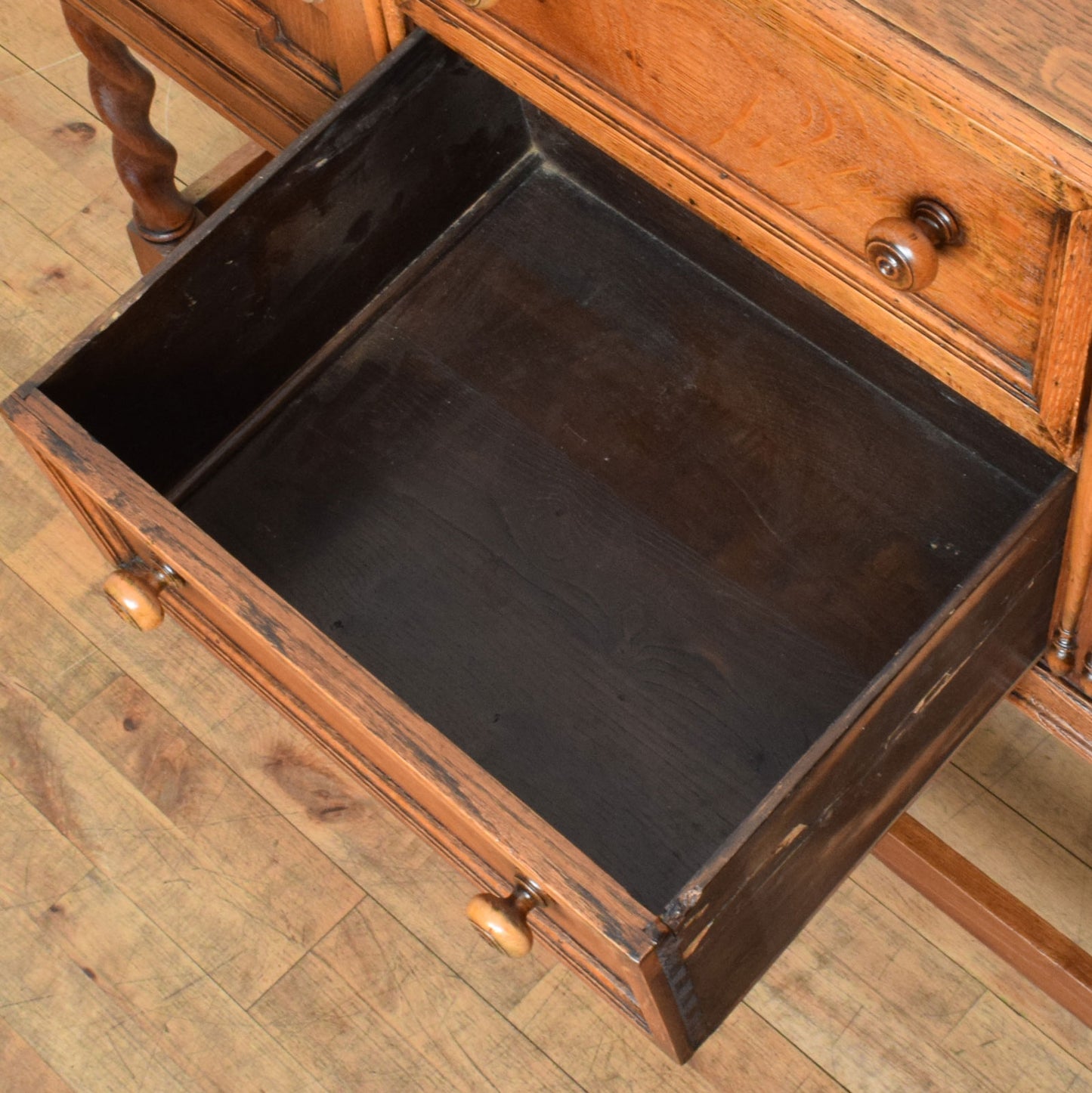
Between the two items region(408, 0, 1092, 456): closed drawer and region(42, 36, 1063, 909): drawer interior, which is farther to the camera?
region(42, 36, 1063, 909): drawer interior

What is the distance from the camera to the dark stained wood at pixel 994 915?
1.17 meters

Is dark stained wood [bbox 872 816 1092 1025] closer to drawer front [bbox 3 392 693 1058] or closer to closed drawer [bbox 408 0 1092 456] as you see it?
drawer front [bbox 3 392 693 1058]

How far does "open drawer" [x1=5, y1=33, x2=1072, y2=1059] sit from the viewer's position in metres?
0.88

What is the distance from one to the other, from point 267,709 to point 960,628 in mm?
842

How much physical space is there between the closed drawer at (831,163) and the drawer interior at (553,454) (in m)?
0.20

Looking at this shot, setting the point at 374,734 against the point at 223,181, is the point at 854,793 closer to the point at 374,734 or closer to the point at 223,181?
the point at 374,734

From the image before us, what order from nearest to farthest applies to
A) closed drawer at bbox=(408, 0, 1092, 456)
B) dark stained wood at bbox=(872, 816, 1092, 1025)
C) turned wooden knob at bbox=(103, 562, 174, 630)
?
closed drawer at bbox=(408, 0, 1092, 456) < turned wooden knob at bbox=(103, 562, 174, 630) < dark stained wood at bbox=(872, 816, 1092, 1025)

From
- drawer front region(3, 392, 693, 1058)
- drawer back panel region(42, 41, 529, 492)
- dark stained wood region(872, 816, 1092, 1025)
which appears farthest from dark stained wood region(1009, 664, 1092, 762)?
drawer back panel region(42, 41, 529, 492)

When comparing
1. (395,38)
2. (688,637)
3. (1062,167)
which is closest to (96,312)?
(395,38)

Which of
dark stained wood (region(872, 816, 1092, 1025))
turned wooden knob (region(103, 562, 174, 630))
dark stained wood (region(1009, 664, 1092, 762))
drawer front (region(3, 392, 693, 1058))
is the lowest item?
turned wooden knob (region(103, 562, 174, 630))

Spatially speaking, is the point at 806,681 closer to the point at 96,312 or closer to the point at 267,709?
the point at 267,709

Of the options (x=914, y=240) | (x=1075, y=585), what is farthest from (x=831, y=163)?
(x=1075, y=585)

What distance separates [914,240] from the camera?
2.41 ft

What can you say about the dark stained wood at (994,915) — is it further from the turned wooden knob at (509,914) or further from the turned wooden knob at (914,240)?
the turned wooden knob at (914,240)
